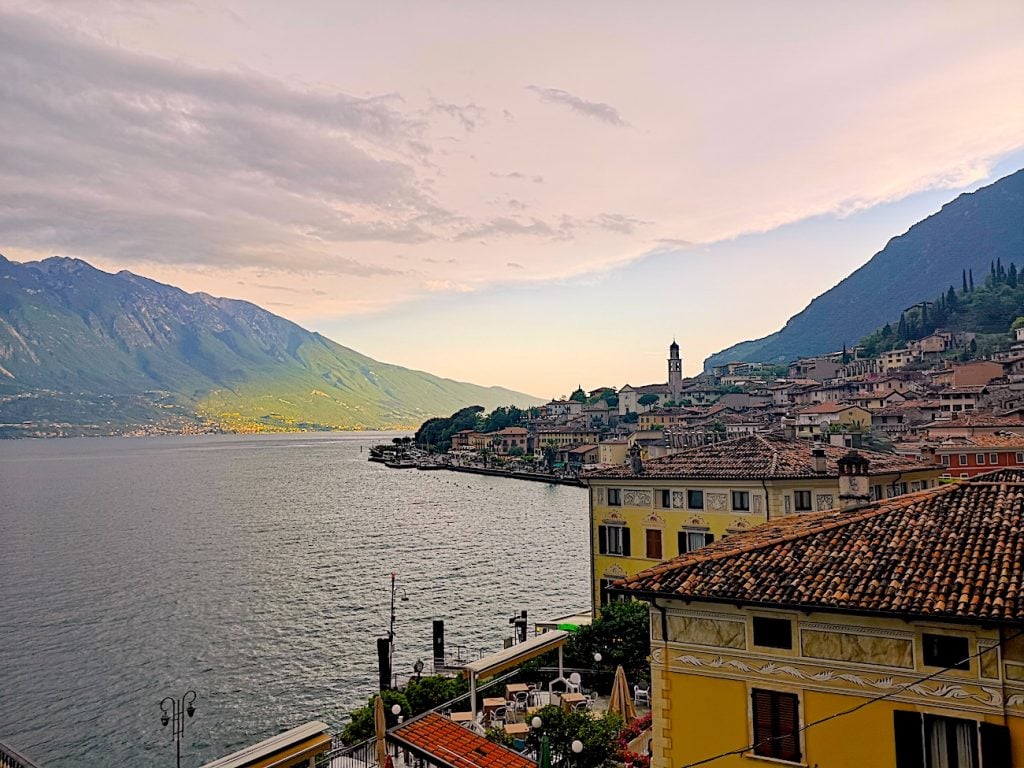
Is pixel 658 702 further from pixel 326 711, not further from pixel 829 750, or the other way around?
pixel 326 711

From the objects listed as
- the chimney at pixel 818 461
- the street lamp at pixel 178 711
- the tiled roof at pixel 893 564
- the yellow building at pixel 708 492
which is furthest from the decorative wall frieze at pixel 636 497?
the street lamp at pixel 178 711

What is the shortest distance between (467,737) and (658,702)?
15.2 ft

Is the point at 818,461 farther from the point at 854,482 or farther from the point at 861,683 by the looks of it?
the point at 861,683

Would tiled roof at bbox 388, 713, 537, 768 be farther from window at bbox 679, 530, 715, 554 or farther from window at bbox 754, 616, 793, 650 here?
window at bbox 679, 530, 715, 554

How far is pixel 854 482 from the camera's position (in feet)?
54.3

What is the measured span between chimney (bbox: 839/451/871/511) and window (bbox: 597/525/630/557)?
587 inches

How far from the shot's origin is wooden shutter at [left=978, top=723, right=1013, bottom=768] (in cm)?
1024

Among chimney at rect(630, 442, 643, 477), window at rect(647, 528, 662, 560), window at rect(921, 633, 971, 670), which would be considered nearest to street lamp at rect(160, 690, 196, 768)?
window at rect(647, 528, 662, 560)

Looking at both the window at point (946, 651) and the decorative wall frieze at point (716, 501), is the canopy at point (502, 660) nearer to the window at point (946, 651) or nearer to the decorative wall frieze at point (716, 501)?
the decorative wall frieze at point (716, 501)

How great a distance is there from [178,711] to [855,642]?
2922cm

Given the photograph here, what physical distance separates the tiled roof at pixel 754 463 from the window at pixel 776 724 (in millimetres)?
15915

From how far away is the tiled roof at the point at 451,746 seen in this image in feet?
48.1

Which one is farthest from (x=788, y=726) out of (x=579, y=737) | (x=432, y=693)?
(x=432, y=693)

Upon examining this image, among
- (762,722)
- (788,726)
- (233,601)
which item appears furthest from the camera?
(233,601)
